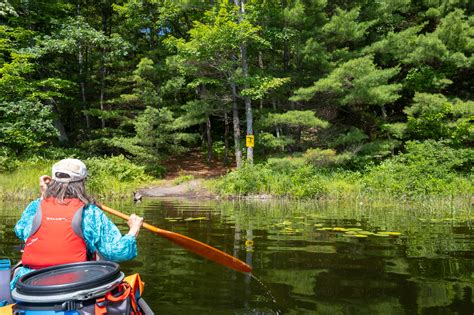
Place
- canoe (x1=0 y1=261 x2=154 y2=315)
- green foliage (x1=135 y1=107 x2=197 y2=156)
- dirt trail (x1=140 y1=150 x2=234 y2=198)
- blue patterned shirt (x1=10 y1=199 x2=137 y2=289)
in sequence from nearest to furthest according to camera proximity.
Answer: canoe (x1=0 y1=261 x2=154 y2=315)
blue patterned shirt (x1=10 y1=199 x2=137 y2=289)
dirt trail (x1=140 y1=150 x2=234 y2=198)
green foliage (x1=135 y1=107 x2=197 y2=156)

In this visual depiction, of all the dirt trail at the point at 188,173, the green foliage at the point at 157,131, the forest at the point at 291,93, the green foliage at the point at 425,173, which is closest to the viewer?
the green foliage at the point at 425,173

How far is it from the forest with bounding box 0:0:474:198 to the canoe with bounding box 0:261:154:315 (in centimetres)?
1081

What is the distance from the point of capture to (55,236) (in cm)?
258

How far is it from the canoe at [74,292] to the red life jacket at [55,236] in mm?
206

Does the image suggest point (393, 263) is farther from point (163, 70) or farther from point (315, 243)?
point (163, 70)

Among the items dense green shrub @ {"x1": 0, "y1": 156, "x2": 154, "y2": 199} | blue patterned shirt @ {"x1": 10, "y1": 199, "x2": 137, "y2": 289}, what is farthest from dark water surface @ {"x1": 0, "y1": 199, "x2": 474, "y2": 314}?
dense green shrub @ {"x1": 0, "y1": 156, "x2": 154, "y2": 199}

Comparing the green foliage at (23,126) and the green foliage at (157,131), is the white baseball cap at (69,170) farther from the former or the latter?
the green foliage at (23,126)

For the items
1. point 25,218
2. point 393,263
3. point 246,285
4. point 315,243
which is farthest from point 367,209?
point 25,218

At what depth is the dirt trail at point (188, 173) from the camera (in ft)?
49.1

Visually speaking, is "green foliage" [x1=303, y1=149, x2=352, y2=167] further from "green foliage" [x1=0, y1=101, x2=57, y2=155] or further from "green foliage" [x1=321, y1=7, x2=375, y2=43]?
"green foliage" [x1=0, y1=101, x2=57, y2=155]

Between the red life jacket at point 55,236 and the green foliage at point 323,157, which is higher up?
the green foliage at point 323,157

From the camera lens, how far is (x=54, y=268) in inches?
94.0

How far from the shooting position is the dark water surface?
366 cm

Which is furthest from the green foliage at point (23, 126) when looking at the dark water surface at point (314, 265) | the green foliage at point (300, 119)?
the dark water surface at point (314, 265)
